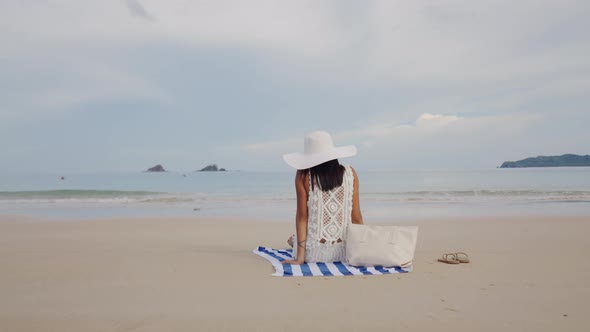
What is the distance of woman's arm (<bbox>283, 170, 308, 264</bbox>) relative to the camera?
480cm

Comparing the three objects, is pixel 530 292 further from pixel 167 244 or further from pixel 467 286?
pixel 167 244

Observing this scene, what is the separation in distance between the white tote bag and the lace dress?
0.30 meters

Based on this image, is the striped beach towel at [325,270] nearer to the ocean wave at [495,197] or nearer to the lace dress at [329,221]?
the lace dress at [329,221]

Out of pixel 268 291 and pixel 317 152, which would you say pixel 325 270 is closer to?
pixel 268 291

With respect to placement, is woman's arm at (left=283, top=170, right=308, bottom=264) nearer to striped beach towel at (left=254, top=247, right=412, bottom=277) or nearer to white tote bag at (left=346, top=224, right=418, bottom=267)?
striped beach towel at (left=254, top=247, right=412, bottom=277)

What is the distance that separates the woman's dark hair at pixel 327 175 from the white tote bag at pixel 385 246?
597 mm

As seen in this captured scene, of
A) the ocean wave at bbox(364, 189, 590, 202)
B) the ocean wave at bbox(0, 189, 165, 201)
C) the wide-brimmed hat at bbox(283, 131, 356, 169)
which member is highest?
the wide-brimmed hat at bbox(283, 131, 356, 169)

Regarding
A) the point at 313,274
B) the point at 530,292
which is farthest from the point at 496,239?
the point at 313,274

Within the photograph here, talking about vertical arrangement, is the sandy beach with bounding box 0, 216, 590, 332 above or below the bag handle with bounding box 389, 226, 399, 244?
below

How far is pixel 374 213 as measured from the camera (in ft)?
40.9

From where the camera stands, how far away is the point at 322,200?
4.79 metres

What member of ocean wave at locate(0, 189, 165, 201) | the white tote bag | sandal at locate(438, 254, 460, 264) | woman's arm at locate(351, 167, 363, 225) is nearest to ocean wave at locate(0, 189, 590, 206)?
ocean wave at locate(0, 189, 165, 201)

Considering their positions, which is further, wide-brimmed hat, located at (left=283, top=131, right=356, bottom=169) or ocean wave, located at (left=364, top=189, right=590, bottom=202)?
ocean wave, located at (left=364, top=189, right=590, bottom=202)

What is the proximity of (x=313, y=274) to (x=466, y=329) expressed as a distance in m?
1.74
